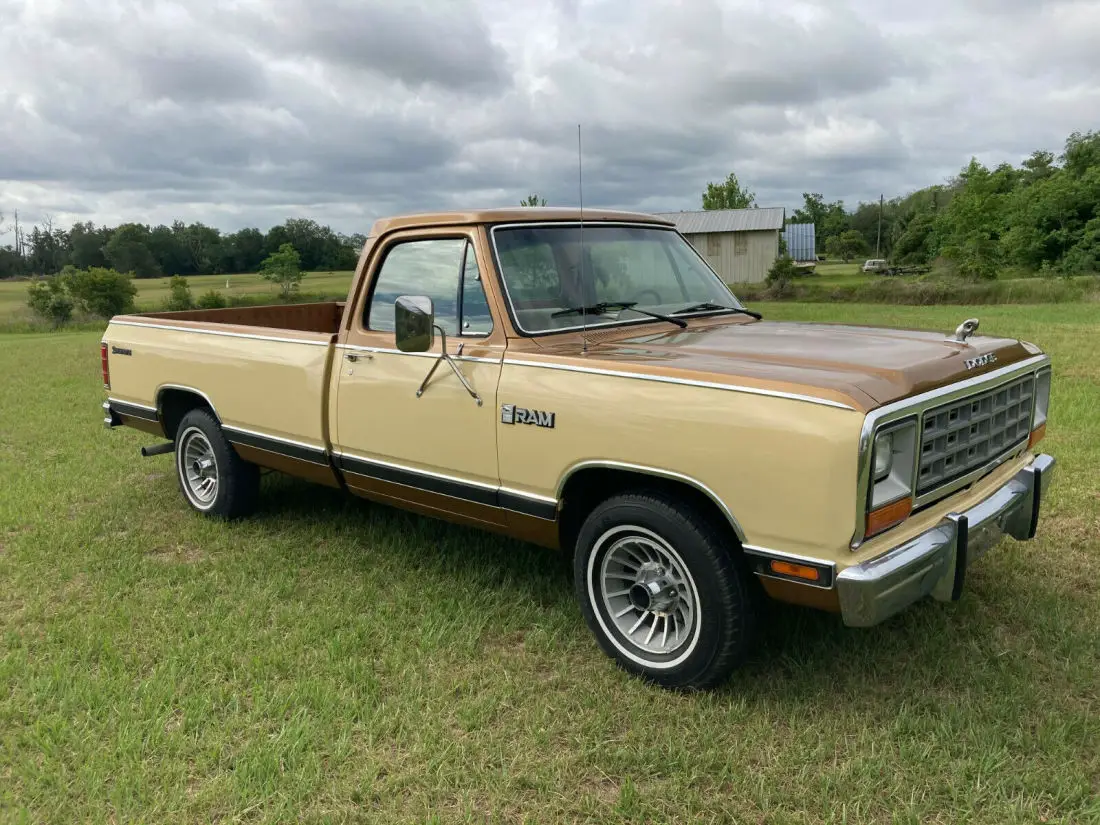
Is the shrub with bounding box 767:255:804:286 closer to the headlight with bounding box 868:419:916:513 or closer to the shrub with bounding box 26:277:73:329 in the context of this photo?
the shrub with bounding box 26:277:73:329

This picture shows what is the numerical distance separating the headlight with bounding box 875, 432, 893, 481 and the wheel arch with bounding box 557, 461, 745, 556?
514mm

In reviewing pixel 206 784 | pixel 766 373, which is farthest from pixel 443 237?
pixel 206 784

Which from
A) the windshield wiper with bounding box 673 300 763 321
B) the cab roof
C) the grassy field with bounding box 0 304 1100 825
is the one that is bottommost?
the grassy field with bounding box 0 304 1100 825

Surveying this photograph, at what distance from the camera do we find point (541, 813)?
9.04 ft

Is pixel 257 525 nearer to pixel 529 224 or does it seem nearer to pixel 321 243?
pixel 529 224

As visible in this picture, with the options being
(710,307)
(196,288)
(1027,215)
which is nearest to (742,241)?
(1027,215)

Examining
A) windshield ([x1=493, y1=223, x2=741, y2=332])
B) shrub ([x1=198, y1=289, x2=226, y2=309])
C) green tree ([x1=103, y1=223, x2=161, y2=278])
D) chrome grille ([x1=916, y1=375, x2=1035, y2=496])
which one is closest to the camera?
chrome grille ([x1=916, y1=375, x2=1035, y2=496])

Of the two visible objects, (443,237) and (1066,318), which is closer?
(443,237)

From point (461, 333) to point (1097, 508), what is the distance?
4.23 m

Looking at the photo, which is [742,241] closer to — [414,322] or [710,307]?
[710,307]

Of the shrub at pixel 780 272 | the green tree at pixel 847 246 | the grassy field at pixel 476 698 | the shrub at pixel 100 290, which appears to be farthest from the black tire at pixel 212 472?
the green tree at pixel 847 246

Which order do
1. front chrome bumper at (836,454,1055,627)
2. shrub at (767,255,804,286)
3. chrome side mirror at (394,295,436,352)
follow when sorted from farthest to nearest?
shrub at (767,255,804,286) → chrome side mirror at (394,295,436,352) → front chrome bumper at (836,454,1055,627)

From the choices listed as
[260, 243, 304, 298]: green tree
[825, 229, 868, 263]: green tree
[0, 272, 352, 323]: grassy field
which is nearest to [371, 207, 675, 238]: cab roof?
[0, 272, 352, 323]: grassy field

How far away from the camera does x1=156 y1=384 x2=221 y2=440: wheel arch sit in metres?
5.78
